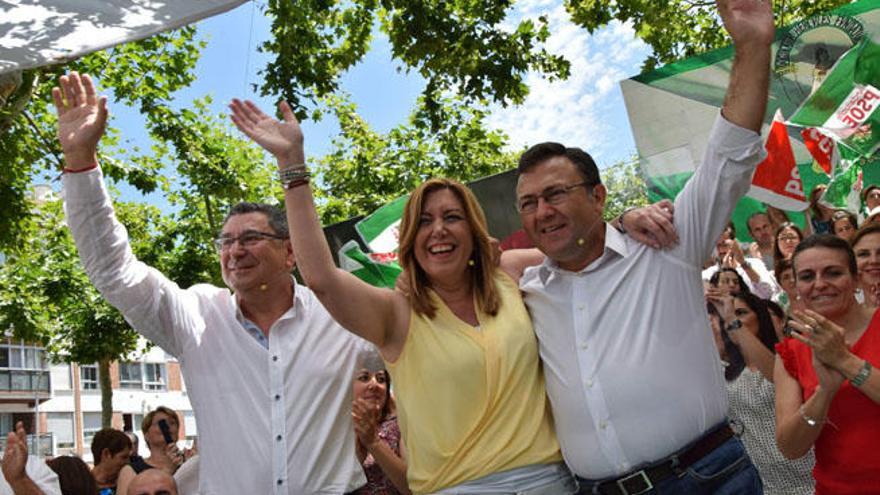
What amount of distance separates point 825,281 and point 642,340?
4.10 ft

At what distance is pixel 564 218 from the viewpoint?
11.6 feet

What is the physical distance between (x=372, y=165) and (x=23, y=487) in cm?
1715

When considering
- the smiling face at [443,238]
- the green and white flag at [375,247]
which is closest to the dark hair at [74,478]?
the green and white flag at [375,247]

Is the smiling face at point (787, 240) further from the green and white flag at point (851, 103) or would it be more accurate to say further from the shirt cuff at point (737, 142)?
the shirt cuff at point (737, 142)

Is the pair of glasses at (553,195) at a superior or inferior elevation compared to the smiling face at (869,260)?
superior

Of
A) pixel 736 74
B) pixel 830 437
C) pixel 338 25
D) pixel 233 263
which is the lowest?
pixel 830 437

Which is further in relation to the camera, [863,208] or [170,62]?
[170,62]

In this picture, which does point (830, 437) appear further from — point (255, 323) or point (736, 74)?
point (255, 323)

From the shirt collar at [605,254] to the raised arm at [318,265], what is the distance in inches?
20.9

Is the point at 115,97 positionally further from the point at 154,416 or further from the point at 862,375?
the point at 862,375

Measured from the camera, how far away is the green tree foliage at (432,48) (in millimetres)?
9500

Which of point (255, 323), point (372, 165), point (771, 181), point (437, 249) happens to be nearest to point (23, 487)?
point (255, 323)

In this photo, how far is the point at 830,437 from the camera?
3812mm

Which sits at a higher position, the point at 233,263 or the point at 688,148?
the point at 688,148
